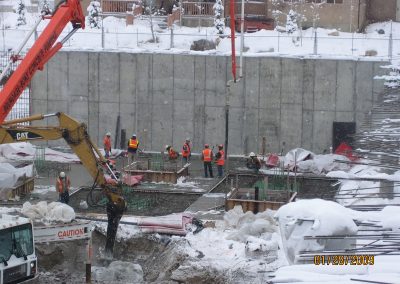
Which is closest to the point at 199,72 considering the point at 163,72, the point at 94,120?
the point at 163,72

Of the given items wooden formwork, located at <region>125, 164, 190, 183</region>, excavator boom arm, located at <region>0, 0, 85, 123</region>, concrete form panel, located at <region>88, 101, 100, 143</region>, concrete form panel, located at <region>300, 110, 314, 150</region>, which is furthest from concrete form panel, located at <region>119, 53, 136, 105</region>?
excavator boom arm, located at <region>0, 0, 85, 123</region>

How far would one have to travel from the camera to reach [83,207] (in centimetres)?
2294

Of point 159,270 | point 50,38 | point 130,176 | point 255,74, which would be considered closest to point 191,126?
point 255,74

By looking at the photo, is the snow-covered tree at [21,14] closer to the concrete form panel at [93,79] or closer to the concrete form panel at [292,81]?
the concrete form panel at [93,79]

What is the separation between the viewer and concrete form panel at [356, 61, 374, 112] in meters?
30.7

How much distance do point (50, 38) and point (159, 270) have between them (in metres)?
6.42

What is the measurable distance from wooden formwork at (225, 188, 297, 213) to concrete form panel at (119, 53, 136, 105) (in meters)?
10.8

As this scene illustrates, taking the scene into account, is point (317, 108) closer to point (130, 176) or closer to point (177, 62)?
point (177, 62)

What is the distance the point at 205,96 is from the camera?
32.1m

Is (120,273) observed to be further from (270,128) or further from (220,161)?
(270,128)

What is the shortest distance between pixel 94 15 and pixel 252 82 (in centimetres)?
1326

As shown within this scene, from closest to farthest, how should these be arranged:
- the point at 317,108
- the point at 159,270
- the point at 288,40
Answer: the point at 159,270 < the point at 317,108 < the point at 288,40

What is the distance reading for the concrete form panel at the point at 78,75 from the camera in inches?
1287

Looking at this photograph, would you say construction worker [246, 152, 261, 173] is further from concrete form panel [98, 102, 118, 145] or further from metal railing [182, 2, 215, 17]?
metal railing [182, 2, 215, 17]
